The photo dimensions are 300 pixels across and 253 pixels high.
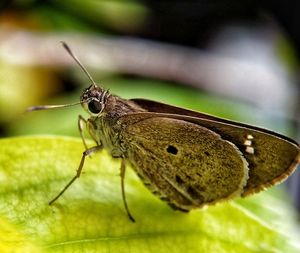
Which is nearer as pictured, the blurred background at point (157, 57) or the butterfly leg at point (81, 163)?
the butterfly leg at point (81, 163)

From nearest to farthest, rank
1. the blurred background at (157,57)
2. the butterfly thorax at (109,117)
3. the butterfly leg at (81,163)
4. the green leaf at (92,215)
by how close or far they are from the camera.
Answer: the green leaf at (92,215) < the butterfly leg at (81,163) < the butterfly thorax at (109,117) < the blurred background at (157,57)

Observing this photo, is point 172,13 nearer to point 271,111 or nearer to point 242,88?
point 242,88

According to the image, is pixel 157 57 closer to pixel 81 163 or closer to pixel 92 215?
pixel 81 163

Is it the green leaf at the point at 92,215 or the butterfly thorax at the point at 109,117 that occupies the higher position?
the butterfly thorax at the point at 109,117

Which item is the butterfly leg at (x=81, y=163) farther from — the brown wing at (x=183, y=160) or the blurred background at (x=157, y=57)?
the blurred background at (x=157, y=57)

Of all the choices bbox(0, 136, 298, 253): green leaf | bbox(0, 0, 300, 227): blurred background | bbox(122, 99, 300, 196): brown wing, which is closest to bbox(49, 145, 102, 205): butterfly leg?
bbox(0, 136, 298, 253): green leaf

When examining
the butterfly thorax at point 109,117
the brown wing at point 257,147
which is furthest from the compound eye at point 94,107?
the brown wing at point 257,147
